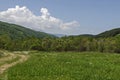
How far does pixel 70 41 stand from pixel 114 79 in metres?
163

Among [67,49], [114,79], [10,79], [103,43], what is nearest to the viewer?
[10,79]

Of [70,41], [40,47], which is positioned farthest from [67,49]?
[40,47]

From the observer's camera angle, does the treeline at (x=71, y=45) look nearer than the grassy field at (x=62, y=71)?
No

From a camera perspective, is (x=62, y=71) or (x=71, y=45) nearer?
(x=62, y=71)

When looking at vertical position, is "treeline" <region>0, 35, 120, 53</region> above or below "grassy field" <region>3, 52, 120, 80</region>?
above

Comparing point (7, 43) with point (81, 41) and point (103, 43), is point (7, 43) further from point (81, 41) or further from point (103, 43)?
point (103, 43)

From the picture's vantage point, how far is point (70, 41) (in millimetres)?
187250

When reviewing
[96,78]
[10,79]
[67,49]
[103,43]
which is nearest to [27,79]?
[10,79]

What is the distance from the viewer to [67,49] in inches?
7259

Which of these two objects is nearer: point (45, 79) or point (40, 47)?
point (45, 79)

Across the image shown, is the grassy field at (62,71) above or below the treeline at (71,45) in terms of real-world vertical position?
below

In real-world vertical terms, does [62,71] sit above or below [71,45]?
below

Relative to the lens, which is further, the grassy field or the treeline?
the treeline

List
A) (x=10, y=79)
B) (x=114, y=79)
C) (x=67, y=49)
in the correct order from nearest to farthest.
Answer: (x=10, y=79), (x=114, y=79), (x=67, y=49)
